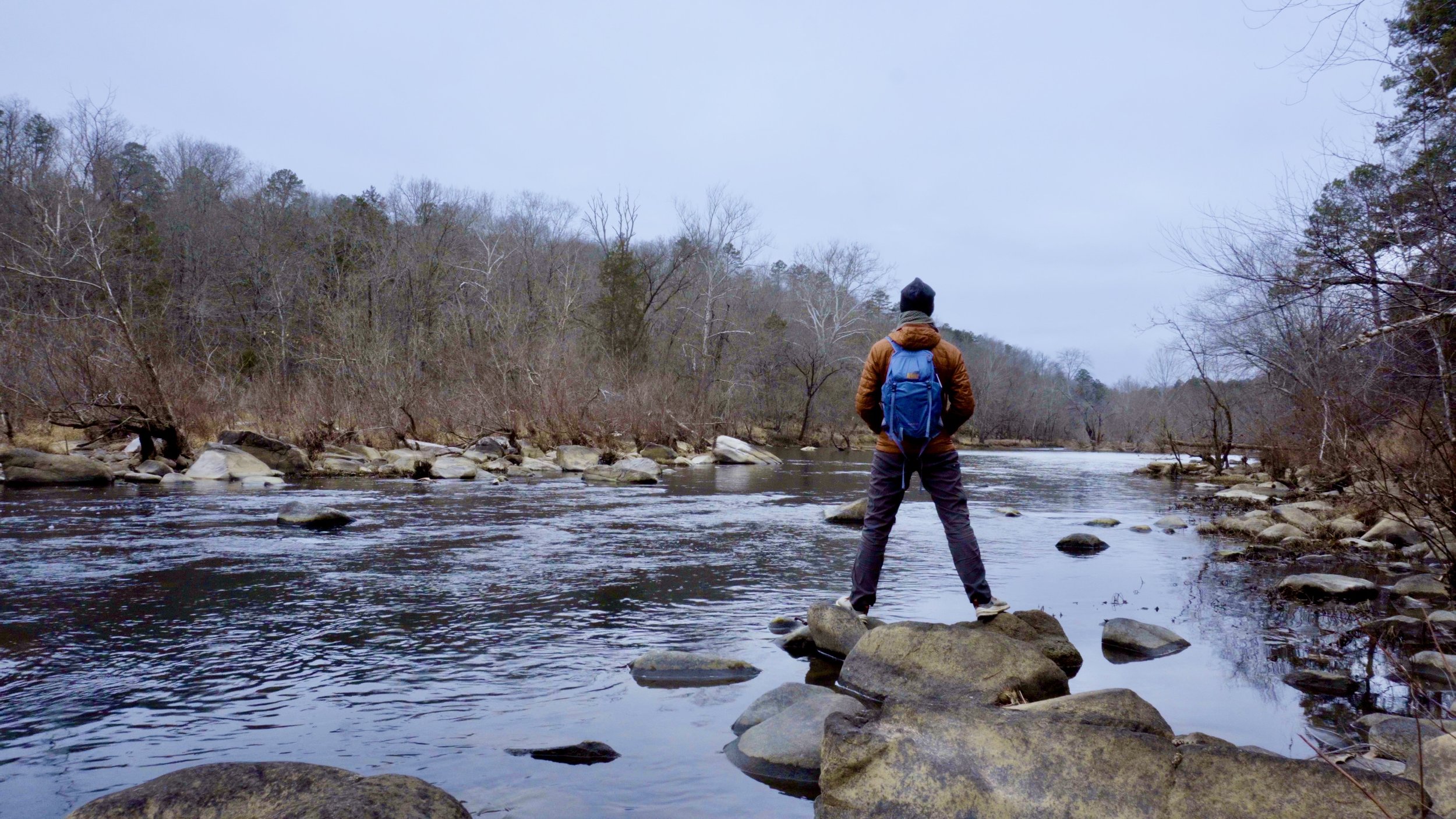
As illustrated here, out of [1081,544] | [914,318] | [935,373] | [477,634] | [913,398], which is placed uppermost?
[914,318]

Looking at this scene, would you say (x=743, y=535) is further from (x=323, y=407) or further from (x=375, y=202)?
(x=375, y=202)

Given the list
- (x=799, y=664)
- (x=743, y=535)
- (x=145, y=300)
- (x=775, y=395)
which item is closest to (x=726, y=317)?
(x=775, y=395)

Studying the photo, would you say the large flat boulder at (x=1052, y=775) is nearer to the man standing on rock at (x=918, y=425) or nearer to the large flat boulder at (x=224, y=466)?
the man standing on rock at (x=918, y=425)

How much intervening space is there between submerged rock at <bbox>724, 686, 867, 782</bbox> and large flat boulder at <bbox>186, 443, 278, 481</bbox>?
52.7 ft

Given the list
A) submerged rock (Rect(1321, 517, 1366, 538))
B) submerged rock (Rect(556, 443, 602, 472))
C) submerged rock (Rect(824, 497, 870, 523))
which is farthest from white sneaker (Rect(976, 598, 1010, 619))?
submerged rock (Rect(556, 443, 602, 472))

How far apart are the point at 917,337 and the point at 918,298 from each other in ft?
0.91

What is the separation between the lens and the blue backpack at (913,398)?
5.39m

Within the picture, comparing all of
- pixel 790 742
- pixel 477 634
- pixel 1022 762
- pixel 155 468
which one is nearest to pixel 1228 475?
pixel 477 634

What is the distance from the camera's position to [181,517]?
11.7m

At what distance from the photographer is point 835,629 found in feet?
Result: 18.6

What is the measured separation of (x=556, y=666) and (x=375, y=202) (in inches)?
1679

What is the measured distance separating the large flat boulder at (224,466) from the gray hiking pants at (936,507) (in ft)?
50.1

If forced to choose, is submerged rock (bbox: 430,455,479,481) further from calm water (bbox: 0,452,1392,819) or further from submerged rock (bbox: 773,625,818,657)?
submerged rock (bbox: 773,625,818,657)

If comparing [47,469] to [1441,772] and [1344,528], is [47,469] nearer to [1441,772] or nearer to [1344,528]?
[1441,772]
